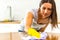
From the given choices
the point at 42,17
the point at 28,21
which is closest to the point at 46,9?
the point at 42,17

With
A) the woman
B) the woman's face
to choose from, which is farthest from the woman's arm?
the woman's face

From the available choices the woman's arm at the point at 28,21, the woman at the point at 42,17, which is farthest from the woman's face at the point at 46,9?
the woman's arm at the point at 28,21

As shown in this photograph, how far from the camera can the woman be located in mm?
1164

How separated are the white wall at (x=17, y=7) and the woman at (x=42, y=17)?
46 millimetres

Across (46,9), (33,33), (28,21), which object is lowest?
(33,33)

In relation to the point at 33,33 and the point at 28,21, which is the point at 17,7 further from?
the point at 33,33

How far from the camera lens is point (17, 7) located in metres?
1.16

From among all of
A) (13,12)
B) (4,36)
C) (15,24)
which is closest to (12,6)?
(13,12)

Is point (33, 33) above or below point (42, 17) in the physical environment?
below

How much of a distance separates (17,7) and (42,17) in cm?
25

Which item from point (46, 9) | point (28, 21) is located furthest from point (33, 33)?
point (46, 9)

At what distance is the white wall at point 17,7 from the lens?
115 centimetres

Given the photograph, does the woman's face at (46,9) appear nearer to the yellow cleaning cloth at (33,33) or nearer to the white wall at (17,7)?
the white wall at (17,7)

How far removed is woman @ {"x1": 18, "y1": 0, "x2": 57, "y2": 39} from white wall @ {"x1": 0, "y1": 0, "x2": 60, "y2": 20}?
0.05 metres
